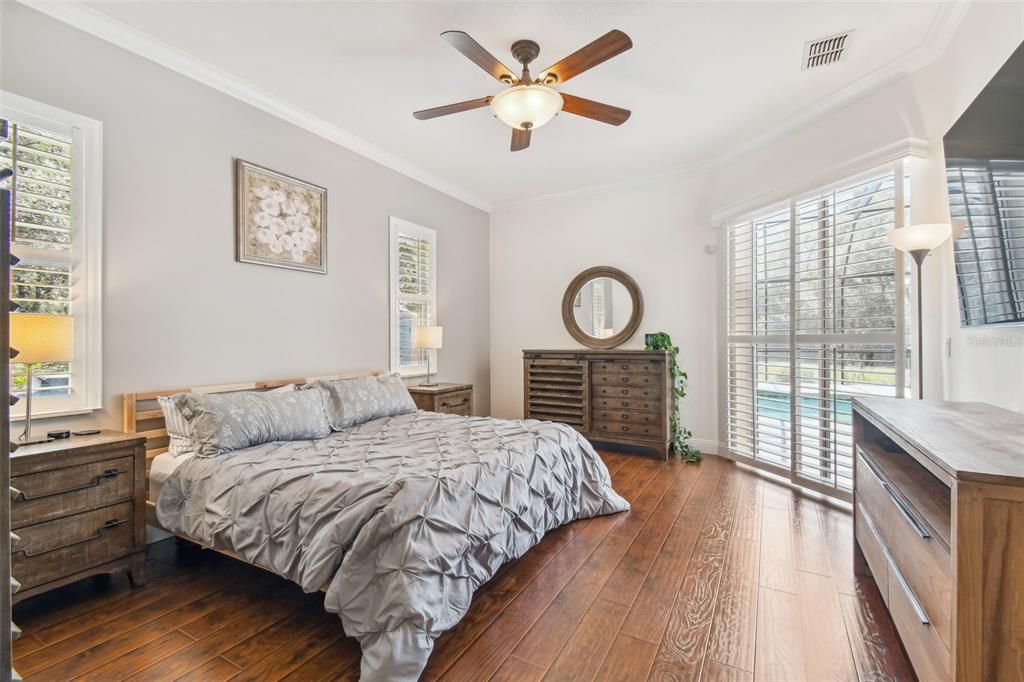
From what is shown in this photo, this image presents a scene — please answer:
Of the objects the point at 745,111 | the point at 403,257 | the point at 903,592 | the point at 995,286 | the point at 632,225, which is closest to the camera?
the point at 903,592

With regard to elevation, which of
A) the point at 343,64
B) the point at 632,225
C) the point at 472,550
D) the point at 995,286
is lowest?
the point at 472,550

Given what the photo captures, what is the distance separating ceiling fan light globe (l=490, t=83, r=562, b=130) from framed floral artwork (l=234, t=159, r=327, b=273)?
175 cm

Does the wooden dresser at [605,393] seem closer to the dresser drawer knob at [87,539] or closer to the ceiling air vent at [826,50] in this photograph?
the ceiling air vent at [826,50]

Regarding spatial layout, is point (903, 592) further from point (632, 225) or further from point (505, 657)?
point (632, 225)

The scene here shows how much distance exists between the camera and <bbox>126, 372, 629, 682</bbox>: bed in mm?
1609

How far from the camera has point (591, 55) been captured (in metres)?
2.20

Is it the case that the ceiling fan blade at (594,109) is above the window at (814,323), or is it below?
above

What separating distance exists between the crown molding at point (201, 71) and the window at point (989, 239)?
390cm

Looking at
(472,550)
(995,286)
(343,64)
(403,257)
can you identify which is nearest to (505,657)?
(472,550)

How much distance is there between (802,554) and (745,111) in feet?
9.98

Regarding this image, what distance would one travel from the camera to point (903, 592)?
1.52 metres

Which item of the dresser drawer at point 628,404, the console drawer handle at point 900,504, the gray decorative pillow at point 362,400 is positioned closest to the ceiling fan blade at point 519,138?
the gray decorative pillow at point 362,400

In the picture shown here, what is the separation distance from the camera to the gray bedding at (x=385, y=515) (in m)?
1.60

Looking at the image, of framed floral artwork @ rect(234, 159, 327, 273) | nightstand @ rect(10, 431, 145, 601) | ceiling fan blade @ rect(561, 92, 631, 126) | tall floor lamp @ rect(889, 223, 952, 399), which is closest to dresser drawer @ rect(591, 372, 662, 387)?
tall floor lamp @ rect(889, 223, 952, 399)
